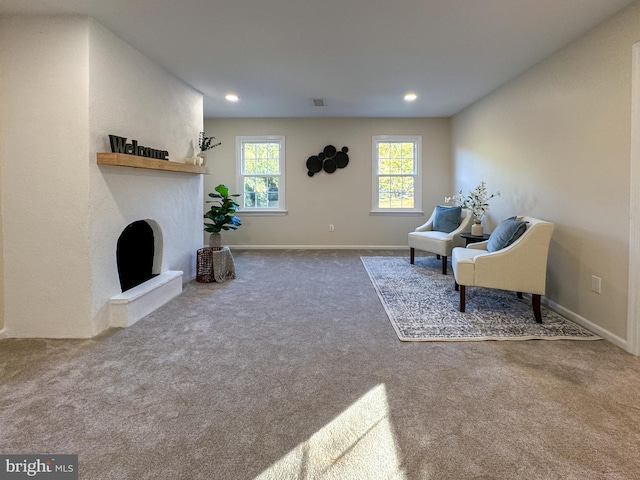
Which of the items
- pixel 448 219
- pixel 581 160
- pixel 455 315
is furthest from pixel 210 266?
pixel 581 160

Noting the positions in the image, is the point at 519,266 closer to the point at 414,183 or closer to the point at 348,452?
the point at 348,452

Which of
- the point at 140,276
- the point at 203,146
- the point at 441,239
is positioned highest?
the point at 203,146

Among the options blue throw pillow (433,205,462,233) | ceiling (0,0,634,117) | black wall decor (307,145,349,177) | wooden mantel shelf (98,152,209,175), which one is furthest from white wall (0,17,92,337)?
blue throw pillow (433,205,462,233)

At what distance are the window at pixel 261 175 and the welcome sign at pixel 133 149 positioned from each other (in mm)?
2991

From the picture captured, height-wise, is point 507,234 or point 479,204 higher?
point 479,204

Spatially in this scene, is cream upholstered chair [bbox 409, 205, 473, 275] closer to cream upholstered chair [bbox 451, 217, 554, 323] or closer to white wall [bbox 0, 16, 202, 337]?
cream upholstered chair [bbox 451, 217, 554, 323]

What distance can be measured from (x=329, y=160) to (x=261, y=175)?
4.20 feet

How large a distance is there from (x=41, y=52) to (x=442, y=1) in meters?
2.87

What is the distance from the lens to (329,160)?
6453mm

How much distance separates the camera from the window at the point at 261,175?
21.4 ft

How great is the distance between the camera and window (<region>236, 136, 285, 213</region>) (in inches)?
257

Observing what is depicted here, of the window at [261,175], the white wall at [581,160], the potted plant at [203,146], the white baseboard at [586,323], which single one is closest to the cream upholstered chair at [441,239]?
the white wall at [581,160]

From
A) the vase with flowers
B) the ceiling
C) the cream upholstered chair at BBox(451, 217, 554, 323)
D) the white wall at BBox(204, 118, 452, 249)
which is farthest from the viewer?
the white wall at BBox(204, 118, 452, 249)

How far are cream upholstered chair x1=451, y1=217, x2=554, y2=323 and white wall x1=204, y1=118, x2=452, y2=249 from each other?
11.7ft
